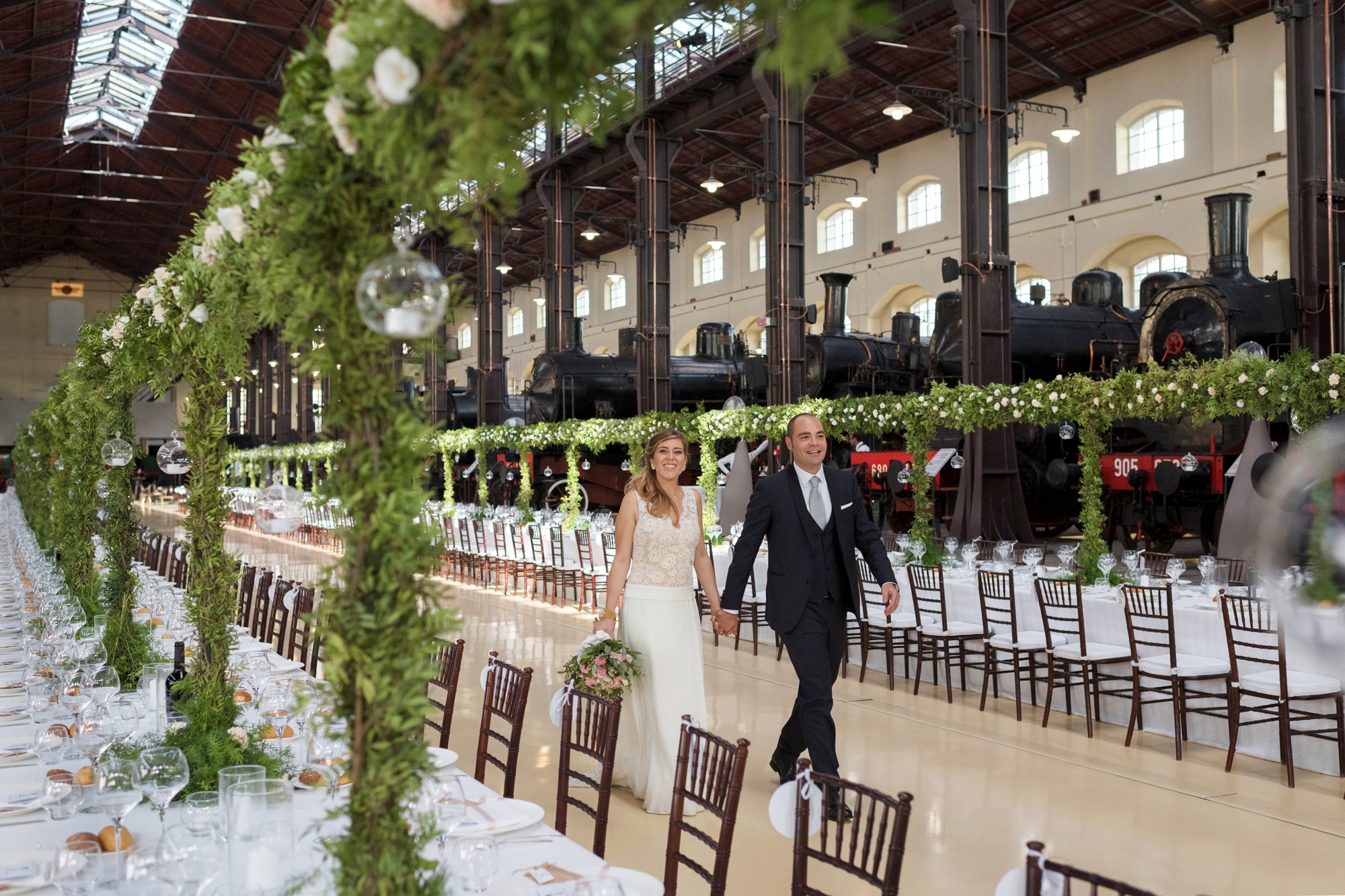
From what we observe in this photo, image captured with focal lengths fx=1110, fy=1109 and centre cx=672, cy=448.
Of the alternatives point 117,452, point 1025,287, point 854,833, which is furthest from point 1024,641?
point 1025,287

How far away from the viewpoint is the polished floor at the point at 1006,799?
406 cm

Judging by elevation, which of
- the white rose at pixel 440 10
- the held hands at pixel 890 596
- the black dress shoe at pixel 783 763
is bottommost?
the black dress shoe at pixel 783 763

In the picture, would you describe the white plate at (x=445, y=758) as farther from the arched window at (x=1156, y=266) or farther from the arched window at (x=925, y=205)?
the arched window at (x=925, y=205)

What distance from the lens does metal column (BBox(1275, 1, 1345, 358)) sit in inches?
379

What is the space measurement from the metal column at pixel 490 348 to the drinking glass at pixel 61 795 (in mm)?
19280

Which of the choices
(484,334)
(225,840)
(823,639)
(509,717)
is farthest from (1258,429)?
(484,334)

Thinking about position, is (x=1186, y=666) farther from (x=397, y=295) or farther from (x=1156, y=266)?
(x=1156, y=266)

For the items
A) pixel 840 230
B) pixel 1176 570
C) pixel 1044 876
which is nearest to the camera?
pixel 1044 876

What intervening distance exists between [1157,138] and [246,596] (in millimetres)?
16873

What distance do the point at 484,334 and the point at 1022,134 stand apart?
441 inches

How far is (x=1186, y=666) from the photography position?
5.85m

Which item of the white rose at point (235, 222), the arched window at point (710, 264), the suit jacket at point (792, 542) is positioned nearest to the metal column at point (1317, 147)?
the suit jacket at point (792, 542)

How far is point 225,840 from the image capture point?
2.20m

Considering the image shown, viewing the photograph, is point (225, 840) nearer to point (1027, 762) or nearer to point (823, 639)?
point (823, 639)
